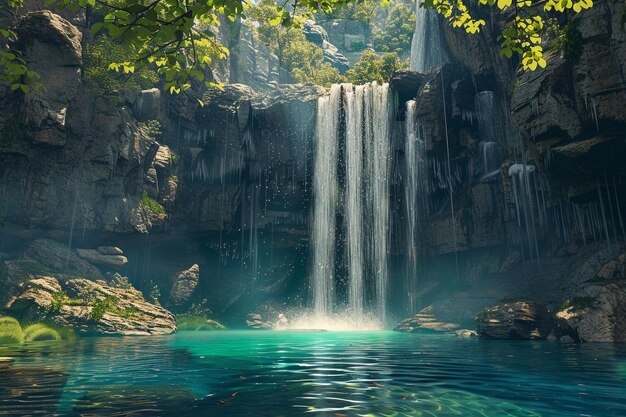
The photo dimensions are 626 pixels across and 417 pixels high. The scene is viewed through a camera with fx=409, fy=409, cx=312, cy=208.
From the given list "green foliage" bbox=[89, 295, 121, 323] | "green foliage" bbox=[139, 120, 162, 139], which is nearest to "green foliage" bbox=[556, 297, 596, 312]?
"green foliage" bbox=[89, 295, 121, 323]

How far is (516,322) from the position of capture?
14.1 m

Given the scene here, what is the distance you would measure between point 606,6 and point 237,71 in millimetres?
36875

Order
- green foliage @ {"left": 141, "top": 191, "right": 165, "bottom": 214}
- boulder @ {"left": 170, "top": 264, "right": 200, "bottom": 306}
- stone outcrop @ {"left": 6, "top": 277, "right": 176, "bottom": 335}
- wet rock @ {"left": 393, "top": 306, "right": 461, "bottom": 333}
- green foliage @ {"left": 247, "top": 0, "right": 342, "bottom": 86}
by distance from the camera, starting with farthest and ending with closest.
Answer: green foliage @ {"left": 247, "top": 0, "right": 342, "bottom": 86} → boulder @ {"left": 170, "top": 264, "right": 200, "bottom": 306} → green foliage @ {"left": 141, "top": 191, "right": 165, "bottom": 214} → wet rock @ {"left": 393, "top": 306, "right": 461, "bottom": 333} → stone outcrop @ {"left": 6, "top": 277, "right": 176, "bottom": 335}

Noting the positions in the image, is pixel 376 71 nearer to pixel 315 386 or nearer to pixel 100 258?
pixel 100 258

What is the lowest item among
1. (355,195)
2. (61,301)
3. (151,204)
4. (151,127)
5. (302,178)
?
(61,301)

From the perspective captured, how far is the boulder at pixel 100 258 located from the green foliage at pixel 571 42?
81.1ft

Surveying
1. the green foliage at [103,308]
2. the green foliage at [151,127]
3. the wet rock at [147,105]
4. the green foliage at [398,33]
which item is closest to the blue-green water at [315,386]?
the green foliage at [103,308]

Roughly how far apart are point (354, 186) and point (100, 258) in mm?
16804

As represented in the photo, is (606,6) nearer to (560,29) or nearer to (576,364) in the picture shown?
(560,29)

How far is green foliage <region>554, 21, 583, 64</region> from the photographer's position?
1564cm

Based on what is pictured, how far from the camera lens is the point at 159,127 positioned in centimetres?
2873

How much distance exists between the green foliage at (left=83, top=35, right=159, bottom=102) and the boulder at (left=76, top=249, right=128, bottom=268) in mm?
9059

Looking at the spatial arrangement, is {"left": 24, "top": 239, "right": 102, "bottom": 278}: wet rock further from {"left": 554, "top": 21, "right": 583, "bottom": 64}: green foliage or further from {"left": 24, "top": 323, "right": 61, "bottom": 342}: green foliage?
{"left": 554, "top": 21, "right": 583, "bottom": 64}: green foliage

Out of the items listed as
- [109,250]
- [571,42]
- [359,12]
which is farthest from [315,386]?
[359,12]
